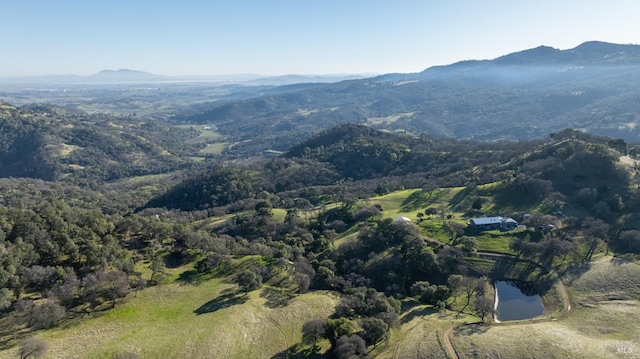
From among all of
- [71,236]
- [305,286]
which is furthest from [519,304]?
[71,236]

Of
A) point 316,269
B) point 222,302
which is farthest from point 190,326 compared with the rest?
point 316,269

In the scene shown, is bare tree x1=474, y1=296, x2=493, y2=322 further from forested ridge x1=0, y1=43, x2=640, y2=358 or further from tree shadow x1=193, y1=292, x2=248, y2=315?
tree shadow x1=193, y1=292, x2=248, y2=315

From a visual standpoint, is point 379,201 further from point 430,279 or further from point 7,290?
point 7,290

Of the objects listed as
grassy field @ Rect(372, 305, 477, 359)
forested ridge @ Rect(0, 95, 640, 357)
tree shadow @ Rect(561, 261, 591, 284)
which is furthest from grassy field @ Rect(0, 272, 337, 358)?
tree shadow @ Rect(561, 261, 591, 284)

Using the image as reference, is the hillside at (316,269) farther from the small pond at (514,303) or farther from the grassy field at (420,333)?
the small pond at (514,303)

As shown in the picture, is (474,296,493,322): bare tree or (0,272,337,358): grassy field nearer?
(0,272,337,358): grassy field

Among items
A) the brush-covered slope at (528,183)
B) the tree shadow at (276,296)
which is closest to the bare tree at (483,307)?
the tree shadow at (276,296)

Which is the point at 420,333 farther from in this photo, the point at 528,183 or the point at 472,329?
the point at 528,183
